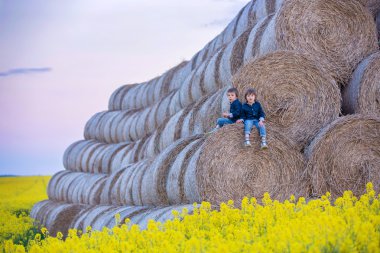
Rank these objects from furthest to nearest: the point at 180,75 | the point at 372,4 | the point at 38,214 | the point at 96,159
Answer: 1. the point at 38,214
2. the point at 96,159
3. the point at 180,75
4. the point at 372,4

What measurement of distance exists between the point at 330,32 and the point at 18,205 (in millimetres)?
18274

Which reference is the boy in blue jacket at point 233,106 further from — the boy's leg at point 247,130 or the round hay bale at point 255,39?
the round hay bale at point 255,39

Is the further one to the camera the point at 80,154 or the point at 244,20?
the point at 80,154

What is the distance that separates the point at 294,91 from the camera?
8.24 m

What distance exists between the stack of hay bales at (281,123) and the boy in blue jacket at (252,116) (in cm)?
14

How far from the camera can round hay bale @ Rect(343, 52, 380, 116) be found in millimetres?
8312

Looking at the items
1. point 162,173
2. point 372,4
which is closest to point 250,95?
point 162,173

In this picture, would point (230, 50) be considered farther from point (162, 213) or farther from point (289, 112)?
point (162, 213)

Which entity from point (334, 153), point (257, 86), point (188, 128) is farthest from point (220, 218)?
point (188, 128)

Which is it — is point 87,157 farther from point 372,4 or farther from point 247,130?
point 247,130

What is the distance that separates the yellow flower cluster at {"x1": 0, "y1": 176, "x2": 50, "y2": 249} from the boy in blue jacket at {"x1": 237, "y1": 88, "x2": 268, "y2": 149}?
3.18 metres

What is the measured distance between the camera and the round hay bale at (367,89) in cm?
831

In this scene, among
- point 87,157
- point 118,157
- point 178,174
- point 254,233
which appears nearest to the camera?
point 254,233

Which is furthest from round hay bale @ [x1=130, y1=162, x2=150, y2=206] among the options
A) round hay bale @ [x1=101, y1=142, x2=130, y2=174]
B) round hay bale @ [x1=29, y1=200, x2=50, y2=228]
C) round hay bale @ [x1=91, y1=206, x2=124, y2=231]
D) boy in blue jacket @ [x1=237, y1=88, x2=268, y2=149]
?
round hay bale @ [x1=29, y1=200, x2=50, y2=228]
